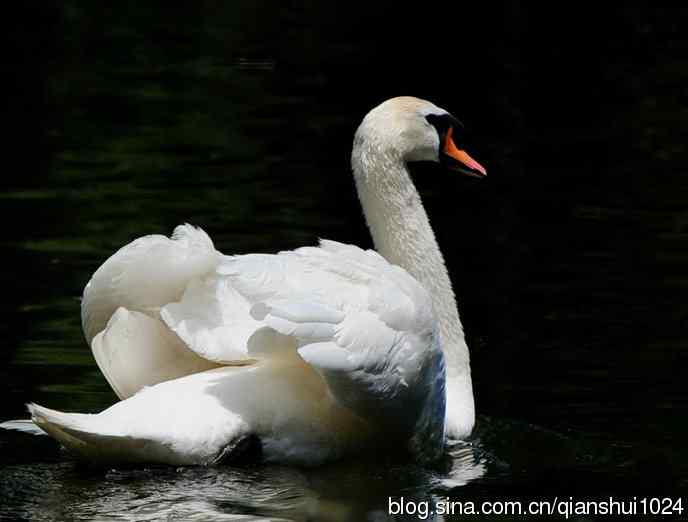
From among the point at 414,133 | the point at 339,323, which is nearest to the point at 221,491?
the point at 339,323

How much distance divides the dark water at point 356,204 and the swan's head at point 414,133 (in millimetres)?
1354

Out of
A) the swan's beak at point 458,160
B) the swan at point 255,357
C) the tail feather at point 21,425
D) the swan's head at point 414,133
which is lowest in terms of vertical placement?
the tail feather at point 21,425

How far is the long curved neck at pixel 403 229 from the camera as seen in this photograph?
820 cm

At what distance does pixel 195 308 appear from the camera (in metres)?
7.25

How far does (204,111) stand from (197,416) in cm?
1093

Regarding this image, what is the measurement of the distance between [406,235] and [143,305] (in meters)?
1.55

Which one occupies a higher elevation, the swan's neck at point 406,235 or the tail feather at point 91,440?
the swan's neck at point 406,235

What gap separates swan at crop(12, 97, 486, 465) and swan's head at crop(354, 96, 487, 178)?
2.81 feet

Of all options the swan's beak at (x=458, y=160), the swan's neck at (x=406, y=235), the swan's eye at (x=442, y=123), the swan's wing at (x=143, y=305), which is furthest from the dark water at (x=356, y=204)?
the swan's eye at (x=442, y=123)

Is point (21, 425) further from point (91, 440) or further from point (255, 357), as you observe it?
point (255, 357)

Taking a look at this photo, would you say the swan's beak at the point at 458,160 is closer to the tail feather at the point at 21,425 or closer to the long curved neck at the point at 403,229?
the long curved neck at the point at 403,229

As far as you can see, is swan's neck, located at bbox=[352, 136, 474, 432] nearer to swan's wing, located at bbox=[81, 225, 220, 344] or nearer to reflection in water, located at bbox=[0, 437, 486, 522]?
reflection in water, located at bbox=[0, 437, 486, 522]

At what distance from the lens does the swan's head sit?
816 centimetres

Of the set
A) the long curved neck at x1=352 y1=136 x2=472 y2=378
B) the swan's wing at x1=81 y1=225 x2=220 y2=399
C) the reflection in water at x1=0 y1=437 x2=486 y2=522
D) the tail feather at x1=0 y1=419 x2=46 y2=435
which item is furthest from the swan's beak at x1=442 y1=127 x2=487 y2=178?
the tail feather at x1=0 y1=419 x2=46 y2=435
